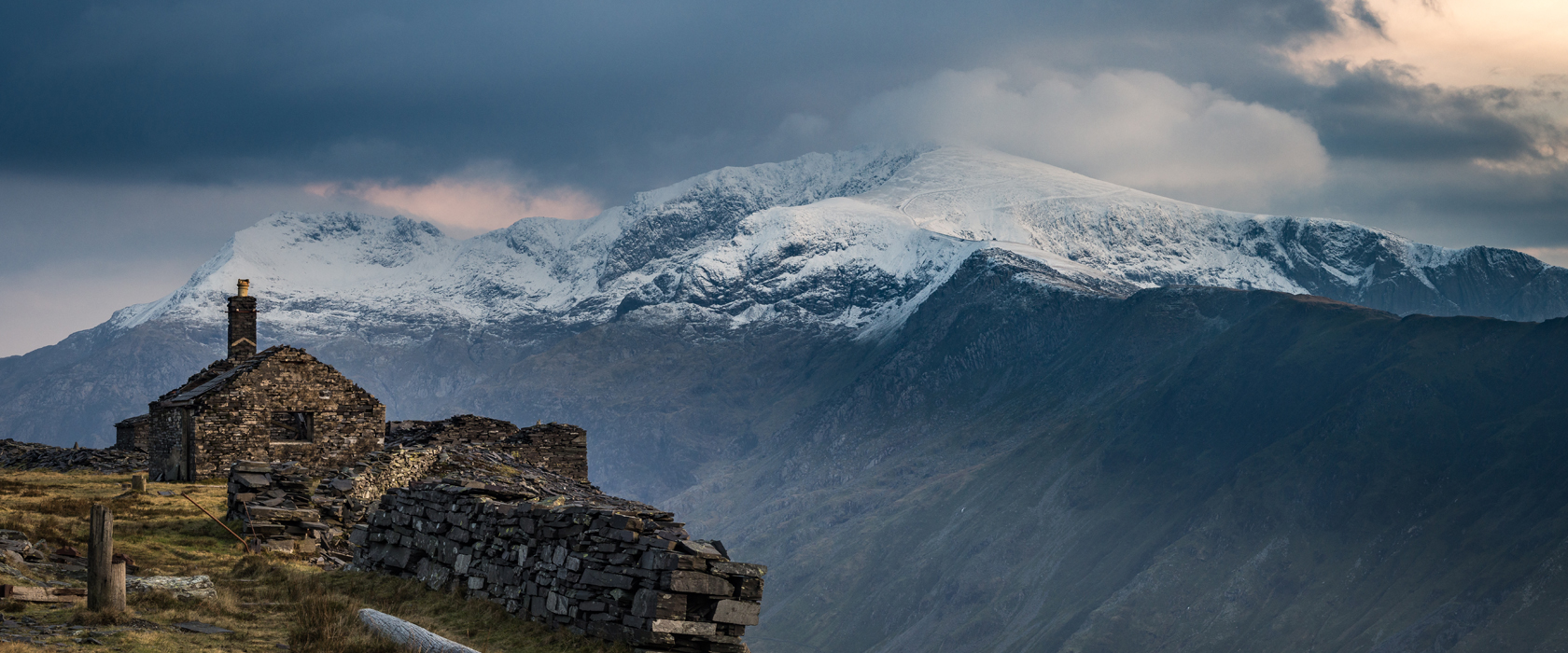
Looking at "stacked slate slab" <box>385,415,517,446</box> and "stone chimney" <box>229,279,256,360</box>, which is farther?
"stone chimney" <box>229,279,256,360</box>

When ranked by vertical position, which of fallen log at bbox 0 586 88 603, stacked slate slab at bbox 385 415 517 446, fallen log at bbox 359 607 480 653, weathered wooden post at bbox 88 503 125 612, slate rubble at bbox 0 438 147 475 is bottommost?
fallen log at bbox 359 607 480 653

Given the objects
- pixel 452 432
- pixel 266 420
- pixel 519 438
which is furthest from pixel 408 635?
pixel 452 432

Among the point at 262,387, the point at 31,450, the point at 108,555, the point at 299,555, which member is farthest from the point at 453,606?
the point at 31,450

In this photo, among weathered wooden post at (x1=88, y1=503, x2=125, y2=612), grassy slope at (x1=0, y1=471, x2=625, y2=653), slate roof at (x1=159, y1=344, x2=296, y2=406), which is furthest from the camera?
slate roof at (x1=159, y1=344, x2=296, y2=406)

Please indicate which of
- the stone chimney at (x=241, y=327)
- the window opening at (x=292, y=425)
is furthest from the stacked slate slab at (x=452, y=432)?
the stone chimney at (x=241, y=327)

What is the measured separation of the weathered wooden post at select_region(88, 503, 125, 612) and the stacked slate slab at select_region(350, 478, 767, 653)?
19.5ft

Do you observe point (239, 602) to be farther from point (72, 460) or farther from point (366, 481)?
point (72, 460)

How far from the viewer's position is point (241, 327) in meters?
58.2

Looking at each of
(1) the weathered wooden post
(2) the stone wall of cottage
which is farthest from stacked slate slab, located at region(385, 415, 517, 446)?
(1) the weathered wooden post

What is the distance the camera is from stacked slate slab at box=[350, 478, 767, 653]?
20.4m

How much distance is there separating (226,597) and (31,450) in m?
47.0

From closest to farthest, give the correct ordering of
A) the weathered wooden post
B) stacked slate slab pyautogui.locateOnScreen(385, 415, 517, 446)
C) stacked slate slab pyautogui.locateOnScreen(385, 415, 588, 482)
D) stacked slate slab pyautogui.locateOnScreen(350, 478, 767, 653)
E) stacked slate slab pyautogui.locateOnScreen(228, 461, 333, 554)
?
1. stacked slate slab pyautogui.locateOnScreen(350, 478, 767, 653)
2. the weathered wooden post
3. stacked slate slab pyautogui.locateOnScreen(228, 461, 333, 554)
4. stacked slate slab pyautogui.locateOnScreen(385, 415, 517, 446)
5. stacked slate slab pyautogui.locateOnScreen(385, 415, 588, 482)

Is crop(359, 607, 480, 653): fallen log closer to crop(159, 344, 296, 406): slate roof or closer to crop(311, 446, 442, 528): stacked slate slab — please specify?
crop(311, 446, 442, 528): stacked slate slab

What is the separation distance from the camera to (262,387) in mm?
45719
